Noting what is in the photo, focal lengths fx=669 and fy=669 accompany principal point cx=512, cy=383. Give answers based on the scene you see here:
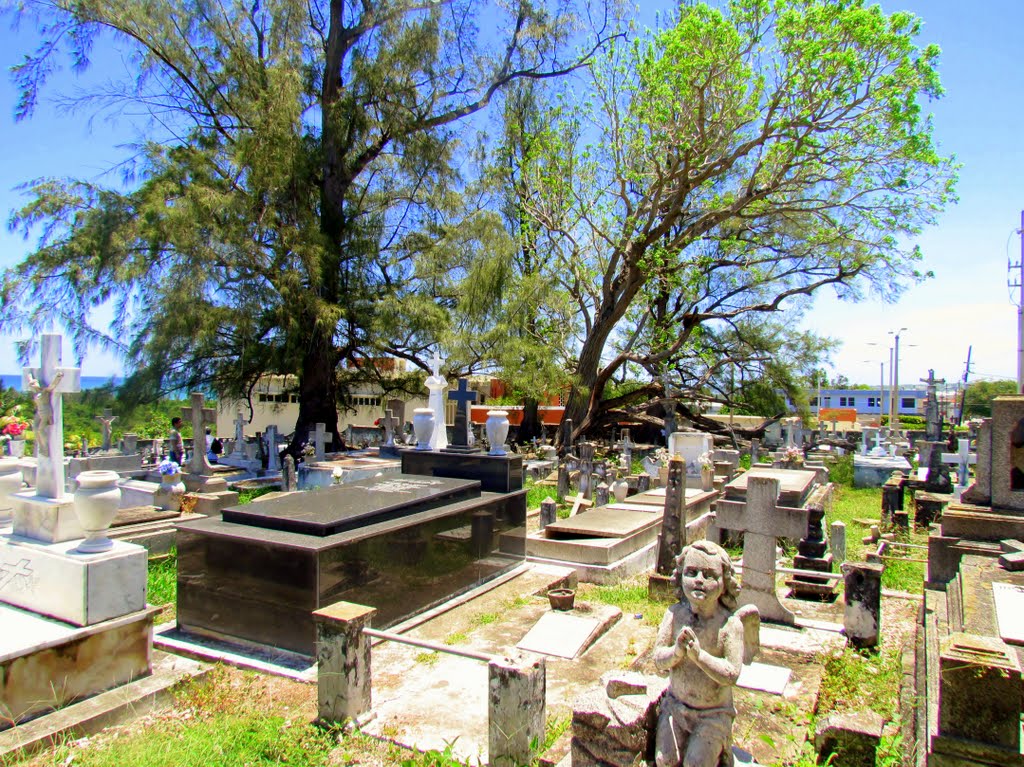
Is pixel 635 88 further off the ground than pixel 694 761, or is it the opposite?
pixel 635 88

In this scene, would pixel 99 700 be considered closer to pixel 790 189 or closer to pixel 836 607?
pixel 836 607

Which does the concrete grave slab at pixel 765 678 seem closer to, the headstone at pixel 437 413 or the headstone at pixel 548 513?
the headstone at pixel 437 413

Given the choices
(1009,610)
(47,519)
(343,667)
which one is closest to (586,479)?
(1009,610)

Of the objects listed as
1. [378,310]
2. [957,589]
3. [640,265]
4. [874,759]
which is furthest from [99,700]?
[640,265]

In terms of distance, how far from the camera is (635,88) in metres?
19.1

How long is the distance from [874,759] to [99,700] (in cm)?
414

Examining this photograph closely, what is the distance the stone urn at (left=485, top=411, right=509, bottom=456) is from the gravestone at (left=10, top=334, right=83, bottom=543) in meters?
4.51

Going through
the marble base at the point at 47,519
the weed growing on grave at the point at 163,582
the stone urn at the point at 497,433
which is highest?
the stone urn at the point at 497,433

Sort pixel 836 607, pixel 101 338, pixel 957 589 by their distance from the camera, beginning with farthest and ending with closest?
pixel 101 338 → pixel 836 607 → pixel 957 589

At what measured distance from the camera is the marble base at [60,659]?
362 cm

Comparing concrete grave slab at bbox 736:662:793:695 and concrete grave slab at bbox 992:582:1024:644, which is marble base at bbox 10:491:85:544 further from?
concrete grave slab at bbox 992:582:1024:644

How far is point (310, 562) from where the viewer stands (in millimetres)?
5039

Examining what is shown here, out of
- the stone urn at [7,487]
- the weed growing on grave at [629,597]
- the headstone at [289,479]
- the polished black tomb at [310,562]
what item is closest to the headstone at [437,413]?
the polished black tomb at [310,562]

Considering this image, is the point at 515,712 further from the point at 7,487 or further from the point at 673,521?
the point at 7,487
